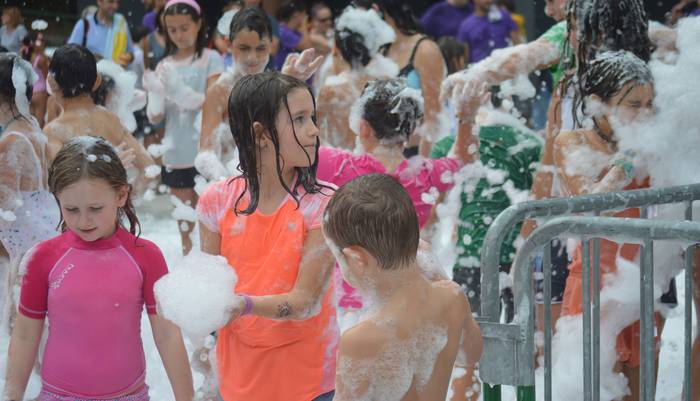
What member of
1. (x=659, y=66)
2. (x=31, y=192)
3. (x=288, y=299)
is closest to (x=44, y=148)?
(x=31, y=192)

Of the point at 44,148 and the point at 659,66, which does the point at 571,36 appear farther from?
the point at 44,148

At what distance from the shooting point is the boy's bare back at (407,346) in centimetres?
216

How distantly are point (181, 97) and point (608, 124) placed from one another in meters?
Result: 2.95

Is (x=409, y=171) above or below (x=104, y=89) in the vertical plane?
below

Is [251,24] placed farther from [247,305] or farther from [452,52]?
[452,52]

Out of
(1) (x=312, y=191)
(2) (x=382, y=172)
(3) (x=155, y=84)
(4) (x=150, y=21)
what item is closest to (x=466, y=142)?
(2) (x=382, y=172)

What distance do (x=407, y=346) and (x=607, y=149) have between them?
1.74 m

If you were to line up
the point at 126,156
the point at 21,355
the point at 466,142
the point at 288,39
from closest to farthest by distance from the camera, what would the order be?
the point at 21,355 → the point at 466,142 → the point at 126,156 → the point at 288,39

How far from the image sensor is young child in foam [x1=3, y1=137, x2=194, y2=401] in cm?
282

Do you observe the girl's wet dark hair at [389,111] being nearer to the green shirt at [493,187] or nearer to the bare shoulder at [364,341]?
the green shirt at [493,187]

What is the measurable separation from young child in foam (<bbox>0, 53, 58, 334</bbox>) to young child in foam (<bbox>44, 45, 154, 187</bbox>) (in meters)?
0.20

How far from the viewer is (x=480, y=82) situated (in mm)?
3996

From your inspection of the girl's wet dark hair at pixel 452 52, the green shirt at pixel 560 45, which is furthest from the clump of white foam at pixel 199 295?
the girl's wet dark hair at pixel 452 52

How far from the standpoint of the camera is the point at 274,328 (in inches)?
105
